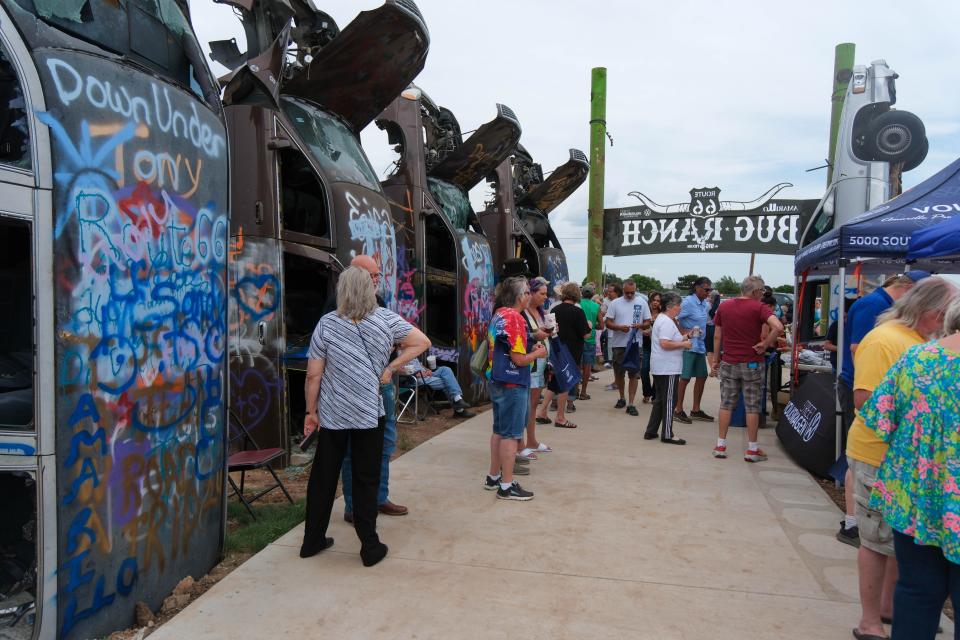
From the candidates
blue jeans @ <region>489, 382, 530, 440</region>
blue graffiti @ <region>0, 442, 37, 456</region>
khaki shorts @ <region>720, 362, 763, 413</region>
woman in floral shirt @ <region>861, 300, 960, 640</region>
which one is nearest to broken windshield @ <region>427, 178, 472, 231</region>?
khaki shorts @ <region>720, 362, 763, 413</region>

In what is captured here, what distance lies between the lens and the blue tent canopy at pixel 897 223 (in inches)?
219

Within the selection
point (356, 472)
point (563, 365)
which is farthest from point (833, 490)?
point (356, 472)

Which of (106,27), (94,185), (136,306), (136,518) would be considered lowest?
(136,518)

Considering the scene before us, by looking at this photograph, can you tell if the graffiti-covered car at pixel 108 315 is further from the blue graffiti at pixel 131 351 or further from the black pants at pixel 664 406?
the black pants at pixel 664 406

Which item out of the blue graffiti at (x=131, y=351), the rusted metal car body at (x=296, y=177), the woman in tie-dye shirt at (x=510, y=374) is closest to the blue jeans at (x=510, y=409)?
the woman in tie-dye shirt at (x=510, y=374)

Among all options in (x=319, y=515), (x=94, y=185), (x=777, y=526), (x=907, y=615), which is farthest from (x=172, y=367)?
(x=777, y=526)

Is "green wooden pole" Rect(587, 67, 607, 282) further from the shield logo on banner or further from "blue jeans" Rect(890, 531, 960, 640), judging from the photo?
"blue jeans" Rect(890, 531, 960, 640)

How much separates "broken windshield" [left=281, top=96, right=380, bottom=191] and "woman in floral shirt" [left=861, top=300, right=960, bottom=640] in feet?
16.7

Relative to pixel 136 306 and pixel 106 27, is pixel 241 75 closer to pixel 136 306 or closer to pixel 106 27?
pixel 106 27

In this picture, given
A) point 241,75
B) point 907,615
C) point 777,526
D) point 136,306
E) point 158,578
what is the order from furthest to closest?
point 241,75 → point 777,526 → point 158,578 → point 136,306 → point 907,615

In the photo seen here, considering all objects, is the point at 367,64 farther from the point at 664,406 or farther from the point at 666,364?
the point at 664,406

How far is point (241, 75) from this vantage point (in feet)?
18.6

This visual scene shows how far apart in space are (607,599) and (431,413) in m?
5.55

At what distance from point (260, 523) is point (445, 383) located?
425 centimetres
